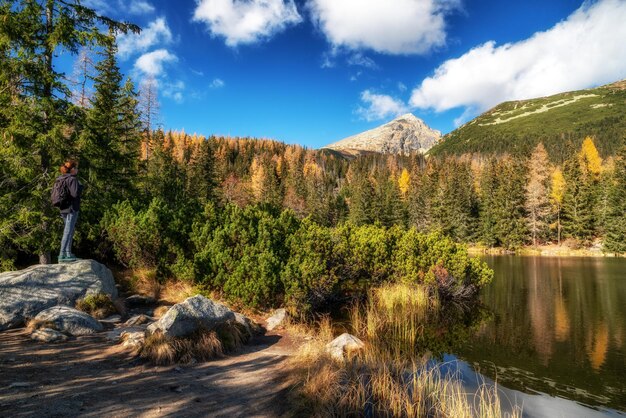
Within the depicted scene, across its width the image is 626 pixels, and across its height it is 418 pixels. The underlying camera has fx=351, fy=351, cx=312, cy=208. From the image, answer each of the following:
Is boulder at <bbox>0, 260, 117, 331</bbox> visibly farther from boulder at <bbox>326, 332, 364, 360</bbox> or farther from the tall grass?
boulder at <bbox>326, 332, 364, 360</bbox>

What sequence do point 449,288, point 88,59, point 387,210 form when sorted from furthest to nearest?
point 387,210, point 88,59, point 449,288

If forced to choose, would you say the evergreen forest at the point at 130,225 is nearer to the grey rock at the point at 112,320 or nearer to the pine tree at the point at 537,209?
the grey rock at the point at 112,320

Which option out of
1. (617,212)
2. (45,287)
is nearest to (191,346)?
(45,287)

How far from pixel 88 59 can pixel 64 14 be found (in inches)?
441

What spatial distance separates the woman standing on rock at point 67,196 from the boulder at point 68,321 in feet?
6.62

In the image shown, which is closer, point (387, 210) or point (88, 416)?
point (88, 416)

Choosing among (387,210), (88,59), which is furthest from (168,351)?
(387,210)

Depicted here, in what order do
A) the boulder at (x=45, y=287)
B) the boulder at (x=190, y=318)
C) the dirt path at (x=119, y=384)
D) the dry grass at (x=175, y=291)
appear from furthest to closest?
the dry grass at (x=175, y=291) → the boulder at (x=45, y=287) → the boulder at (x=190, y=318) → the dirt path at (x=119, y=384)

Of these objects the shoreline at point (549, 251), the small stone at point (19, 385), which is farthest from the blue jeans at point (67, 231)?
the shoreline at point (549, 251)

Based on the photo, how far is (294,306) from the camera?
11.6 meters

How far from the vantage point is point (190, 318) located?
7.86 m

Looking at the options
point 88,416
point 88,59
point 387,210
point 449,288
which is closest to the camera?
point 88,416

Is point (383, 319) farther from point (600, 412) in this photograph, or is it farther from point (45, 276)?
point (45, 276)

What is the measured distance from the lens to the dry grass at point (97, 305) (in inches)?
359
